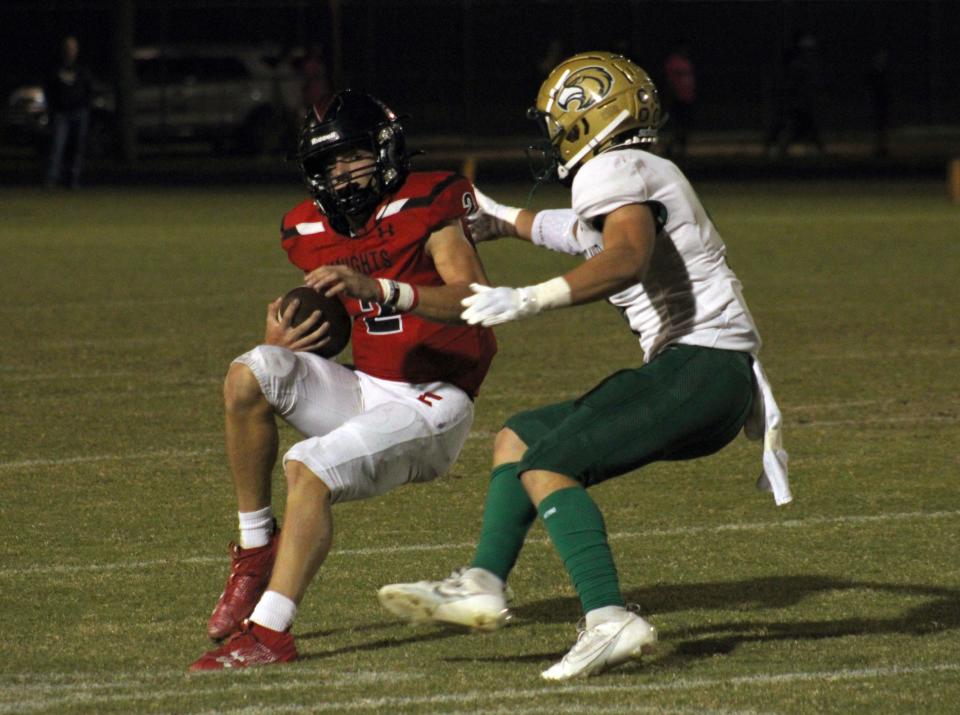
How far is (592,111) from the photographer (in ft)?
15.7

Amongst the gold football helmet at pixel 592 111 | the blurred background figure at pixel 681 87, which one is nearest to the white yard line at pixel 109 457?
the gold football helmet at pixel 592 111

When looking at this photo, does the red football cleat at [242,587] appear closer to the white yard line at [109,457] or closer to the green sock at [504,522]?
the green sock at [504,522]

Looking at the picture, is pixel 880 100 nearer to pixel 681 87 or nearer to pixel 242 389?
pixel 681 87

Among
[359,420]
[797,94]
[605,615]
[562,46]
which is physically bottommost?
[562,46]

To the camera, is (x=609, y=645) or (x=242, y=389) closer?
(x=609, y=645)

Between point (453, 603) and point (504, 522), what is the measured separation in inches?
10.3

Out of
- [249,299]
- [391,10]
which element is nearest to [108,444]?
[249,299]

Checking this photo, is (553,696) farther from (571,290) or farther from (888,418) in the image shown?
(888,418)

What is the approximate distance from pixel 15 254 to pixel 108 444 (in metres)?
8.40

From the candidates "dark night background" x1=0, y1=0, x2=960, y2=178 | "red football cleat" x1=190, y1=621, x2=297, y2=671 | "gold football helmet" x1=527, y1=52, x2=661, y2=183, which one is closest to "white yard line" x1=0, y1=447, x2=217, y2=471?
"red football cleat" x1=190, y1=621, x2=297, y2=671

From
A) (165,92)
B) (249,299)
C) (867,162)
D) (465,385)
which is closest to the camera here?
(465,385)

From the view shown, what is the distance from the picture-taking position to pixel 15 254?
16.0 meters

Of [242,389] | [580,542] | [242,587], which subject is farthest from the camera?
[242,587]

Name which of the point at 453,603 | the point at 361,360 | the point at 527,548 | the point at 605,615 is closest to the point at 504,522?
the point at 453,603
